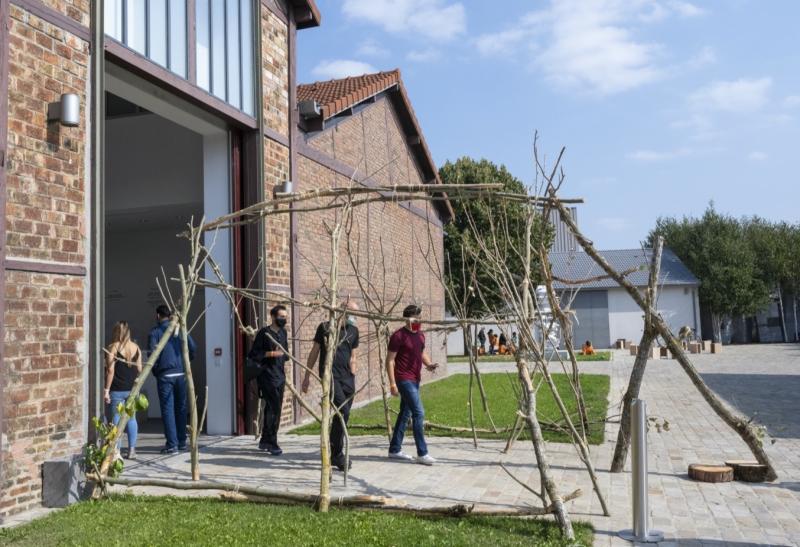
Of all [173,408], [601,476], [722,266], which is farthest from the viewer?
[722,266]

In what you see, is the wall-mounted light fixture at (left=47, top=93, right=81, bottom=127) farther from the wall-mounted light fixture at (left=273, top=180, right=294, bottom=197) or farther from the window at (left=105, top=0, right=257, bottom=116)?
the wall-mounted light fixture at (left=273, top=180, right=294, bottom=197)

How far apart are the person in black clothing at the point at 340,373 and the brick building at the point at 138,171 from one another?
2.01 m

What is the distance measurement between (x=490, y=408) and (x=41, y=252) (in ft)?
27.3

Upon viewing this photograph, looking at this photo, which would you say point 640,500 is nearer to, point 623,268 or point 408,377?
point 408,377

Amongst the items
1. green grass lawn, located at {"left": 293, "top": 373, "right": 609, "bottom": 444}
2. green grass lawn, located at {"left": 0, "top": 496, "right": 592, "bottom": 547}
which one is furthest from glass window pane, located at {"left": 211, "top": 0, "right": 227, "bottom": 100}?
green grass lawn, located at {"left": 0, "top": 496, "right": 592, "bottom": 547}

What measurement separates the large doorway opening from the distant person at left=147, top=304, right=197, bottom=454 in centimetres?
78

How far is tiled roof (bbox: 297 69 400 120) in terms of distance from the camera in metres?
12.6

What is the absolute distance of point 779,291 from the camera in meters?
46.7

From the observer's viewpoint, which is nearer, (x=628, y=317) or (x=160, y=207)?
(x=160, y=207)

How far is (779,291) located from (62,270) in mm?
48970

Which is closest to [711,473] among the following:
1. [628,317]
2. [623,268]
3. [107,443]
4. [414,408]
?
[414,408]

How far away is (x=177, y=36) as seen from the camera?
27.1 feet

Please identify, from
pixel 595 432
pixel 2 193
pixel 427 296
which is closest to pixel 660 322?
pixel 595 432

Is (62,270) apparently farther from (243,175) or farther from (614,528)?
(614,528)
